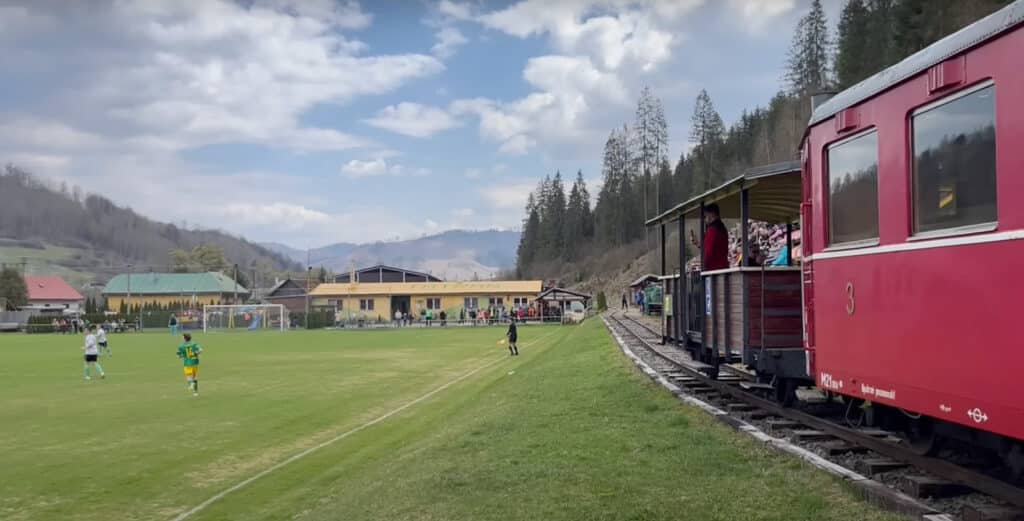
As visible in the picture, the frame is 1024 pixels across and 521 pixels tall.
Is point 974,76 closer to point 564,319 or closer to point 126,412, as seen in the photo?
point 126,412

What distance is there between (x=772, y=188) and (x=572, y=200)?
134475 millimetres

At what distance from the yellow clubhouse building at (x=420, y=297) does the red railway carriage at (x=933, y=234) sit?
9256cm

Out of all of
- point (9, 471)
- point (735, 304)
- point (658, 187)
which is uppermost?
point (658, 187)

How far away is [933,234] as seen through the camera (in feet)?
21.3

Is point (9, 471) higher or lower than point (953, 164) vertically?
lower

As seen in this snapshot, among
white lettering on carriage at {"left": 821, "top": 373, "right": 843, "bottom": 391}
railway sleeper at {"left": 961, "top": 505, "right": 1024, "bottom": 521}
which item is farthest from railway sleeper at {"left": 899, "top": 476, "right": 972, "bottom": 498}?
white lettering on carriage at {"left": 821, "top": 373, "right": 843, "bottom": 391}

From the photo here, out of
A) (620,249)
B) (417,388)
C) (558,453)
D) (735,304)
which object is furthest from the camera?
(620,249)

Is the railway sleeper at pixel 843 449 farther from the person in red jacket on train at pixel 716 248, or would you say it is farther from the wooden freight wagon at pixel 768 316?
the person in red jacket on train at pixel 716 248

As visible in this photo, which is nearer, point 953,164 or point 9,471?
point 953,164

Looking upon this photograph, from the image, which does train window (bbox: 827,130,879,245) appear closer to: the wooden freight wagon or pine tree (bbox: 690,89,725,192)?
the wooden freight wagon

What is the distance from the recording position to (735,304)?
11.8 metres

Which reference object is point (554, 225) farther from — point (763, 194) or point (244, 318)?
point (763, 194)

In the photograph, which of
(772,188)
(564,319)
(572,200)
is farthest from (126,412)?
(572,200)

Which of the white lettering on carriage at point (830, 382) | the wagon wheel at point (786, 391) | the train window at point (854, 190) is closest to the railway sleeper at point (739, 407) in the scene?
the wagon wheel at point (786, 391)
